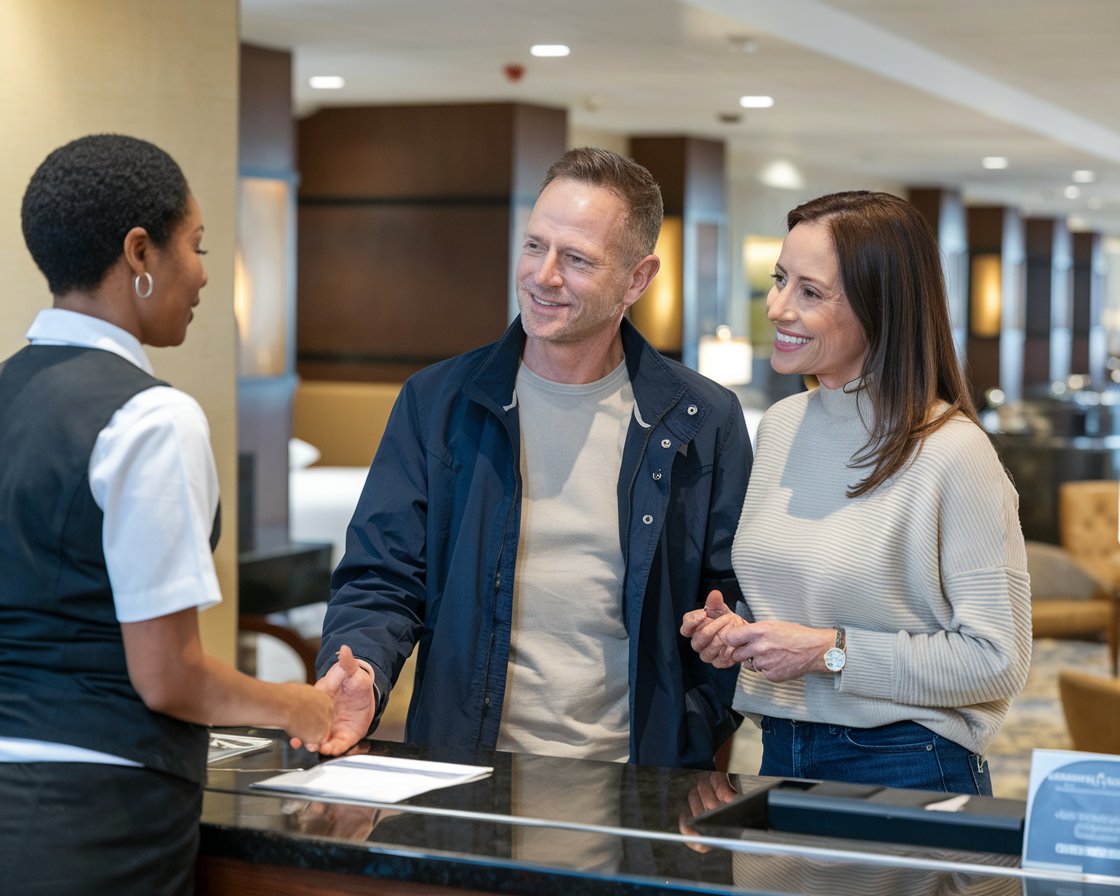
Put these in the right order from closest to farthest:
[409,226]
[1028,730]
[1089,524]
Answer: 1. [1028,730]
2. [1089,524]
3. [409,226]

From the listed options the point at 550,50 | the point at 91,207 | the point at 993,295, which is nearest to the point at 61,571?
the point at 91,207

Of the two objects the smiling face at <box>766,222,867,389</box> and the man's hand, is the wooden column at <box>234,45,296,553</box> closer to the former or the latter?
the man's hand

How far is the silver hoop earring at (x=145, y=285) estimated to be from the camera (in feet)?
5.68

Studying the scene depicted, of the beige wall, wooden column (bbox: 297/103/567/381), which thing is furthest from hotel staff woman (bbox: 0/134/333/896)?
wooden column (bbox: 297/103/567/381)

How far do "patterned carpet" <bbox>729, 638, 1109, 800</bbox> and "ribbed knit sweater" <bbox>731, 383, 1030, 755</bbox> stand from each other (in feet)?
11.4

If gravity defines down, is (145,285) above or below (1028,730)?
above

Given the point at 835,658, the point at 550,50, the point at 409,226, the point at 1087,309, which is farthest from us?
the point at 1087,309

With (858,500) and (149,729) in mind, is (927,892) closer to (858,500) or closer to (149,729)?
(858,500)

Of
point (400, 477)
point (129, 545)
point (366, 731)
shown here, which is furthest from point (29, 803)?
point (400, 477)

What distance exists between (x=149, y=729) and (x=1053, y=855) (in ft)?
3.33

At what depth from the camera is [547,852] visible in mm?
1731

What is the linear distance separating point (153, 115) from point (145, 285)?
253 cm

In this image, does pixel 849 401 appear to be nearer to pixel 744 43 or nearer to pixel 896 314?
pixel 896 314

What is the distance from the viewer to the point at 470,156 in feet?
34.2
